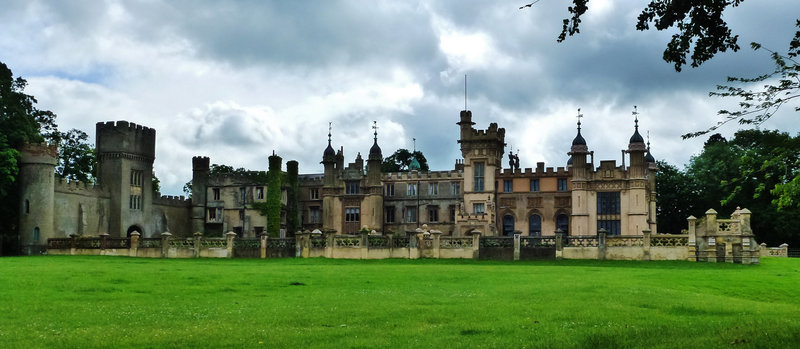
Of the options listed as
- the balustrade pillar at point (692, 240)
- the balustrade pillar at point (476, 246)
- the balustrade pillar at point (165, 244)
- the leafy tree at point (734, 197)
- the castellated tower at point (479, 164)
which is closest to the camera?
the balustrade pillar at point (692, 240)

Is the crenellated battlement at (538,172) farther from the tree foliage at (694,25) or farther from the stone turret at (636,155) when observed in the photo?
the tree foliage at (694,25)

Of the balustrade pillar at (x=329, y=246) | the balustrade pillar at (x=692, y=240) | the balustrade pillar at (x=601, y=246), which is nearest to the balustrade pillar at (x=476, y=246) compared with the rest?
the balustrade pillar at (x=601, y=246)

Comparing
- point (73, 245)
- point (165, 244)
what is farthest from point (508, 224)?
point (73, 245)

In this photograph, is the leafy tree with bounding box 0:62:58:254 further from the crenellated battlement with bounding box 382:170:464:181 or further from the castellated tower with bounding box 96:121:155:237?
the crenellated battlement with bounding box 382:170:464:181

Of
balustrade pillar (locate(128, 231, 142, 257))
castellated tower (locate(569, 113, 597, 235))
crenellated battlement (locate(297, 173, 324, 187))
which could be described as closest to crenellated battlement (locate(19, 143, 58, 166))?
balustrade pillar (locate(128, 231, 142, 257))

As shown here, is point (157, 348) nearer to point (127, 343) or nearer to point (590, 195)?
point (127, 343)

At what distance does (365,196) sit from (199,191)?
16786 millimetres

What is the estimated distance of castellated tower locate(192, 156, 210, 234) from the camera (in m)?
82.4

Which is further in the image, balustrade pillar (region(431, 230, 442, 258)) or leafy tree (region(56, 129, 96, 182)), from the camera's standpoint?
leafy tree (region(56, 129, 96, 182))

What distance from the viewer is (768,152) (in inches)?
547

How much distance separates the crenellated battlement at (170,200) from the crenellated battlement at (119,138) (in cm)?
528

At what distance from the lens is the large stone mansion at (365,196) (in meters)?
66.6

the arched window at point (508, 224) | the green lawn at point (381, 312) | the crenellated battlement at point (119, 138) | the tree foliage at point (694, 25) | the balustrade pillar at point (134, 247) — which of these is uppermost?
the crenellated battlement at point (119, 138)

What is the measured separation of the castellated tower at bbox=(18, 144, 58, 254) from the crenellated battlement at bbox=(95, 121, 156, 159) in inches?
412
